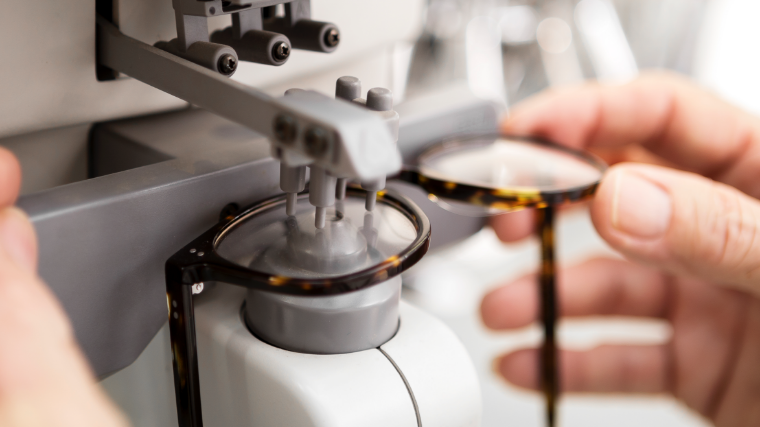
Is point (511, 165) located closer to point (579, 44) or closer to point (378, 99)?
point (378, 99)

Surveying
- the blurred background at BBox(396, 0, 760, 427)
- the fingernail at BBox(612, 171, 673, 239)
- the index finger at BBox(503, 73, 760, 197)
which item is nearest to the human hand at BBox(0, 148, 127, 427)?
the fingernail at BBox(612, 171, 673, 239)

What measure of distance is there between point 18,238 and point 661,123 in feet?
1.69

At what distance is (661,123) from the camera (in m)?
0.55

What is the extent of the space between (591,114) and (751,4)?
1.32m

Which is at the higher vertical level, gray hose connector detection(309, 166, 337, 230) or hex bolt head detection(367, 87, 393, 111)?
hex bolt head detection(367, 87, 393, 111)

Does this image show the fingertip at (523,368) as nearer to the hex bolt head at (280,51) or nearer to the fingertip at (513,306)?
the fingertip at (513,306)

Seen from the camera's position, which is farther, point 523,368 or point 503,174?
point 523,368

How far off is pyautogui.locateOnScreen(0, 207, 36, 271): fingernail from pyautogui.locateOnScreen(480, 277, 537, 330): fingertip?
48 centimetres

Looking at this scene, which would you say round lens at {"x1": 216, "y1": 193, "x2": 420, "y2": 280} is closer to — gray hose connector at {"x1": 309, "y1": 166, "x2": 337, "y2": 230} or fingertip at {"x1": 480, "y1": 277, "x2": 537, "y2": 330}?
gray hose connector at {"x1": 309, "y1": 166, "x2": 337, "y2": 230}

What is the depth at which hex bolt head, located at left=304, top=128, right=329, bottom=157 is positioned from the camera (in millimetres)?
171

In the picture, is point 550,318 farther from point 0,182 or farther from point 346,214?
point 0,182

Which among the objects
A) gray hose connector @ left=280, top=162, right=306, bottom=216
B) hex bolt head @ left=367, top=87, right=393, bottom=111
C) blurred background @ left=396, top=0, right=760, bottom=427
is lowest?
blurred background @ left=396, top=0, right=760, bottom=427

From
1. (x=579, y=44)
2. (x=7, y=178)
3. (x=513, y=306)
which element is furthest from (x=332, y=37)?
(x=579, y=44)

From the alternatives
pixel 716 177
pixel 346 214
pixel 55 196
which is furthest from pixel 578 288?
pixel 55 196
